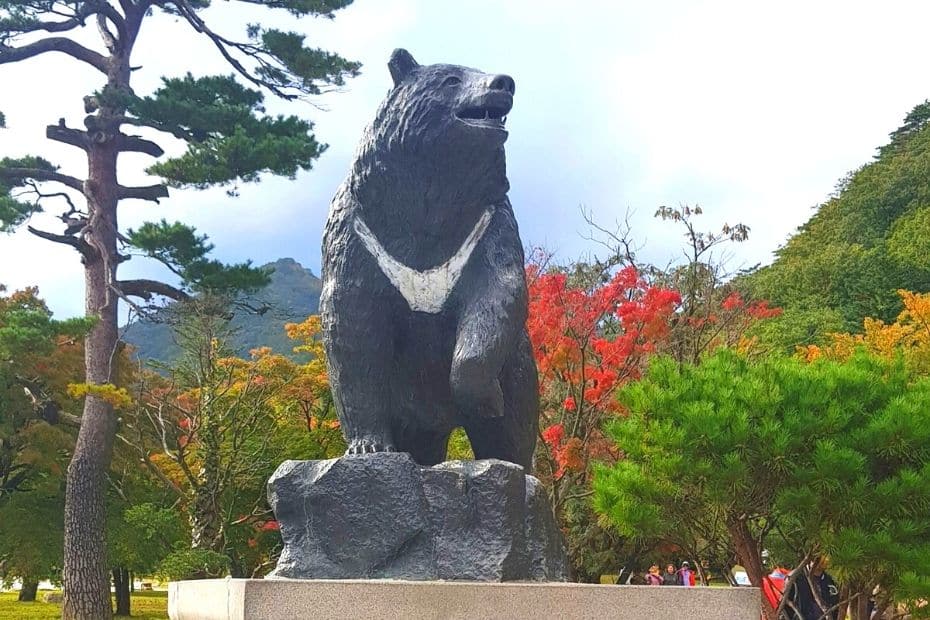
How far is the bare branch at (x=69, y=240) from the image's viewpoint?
15273 mm

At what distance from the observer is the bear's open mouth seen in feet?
12.1

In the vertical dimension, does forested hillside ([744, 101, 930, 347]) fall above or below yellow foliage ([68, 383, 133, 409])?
above

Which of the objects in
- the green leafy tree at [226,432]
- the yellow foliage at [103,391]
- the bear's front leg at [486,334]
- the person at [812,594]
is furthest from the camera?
the green leafy tree at [226,432]

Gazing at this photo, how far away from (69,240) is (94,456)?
3.32m

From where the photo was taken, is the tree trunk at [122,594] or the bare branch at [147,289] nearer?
the bare branch at [147,289]

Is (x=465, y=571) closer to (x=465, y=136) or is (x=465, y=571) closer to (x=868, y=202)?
(x=465, y=136)

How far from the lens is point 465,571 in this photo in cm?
329

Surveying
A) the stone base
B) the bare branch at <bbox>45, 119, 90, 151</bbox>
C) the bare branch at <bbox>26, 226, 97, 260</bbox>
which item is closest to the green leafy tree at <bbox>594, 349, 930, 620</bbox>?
the stone base

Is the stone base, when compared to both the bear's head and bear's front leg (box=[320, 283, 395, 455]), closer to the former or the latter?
bear's front leg (box=[320, 283, 395, 455])

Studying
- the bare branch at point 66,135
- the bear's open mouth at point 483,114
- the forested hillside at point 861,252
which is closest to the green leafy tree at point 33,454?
the bare branch at point 66,135

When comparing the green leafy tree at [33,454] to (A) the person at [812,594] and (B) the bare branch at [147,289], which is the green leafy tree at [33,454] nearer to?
(B) the bare branch at [147,289]

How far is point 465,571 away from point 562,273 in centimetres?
1427

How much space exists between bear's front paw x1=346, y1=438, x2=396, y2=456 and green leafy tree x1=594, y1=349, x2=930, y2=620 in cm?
500

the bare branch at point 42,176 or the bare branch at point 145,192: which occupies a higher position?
the bare branch at point 42,176
